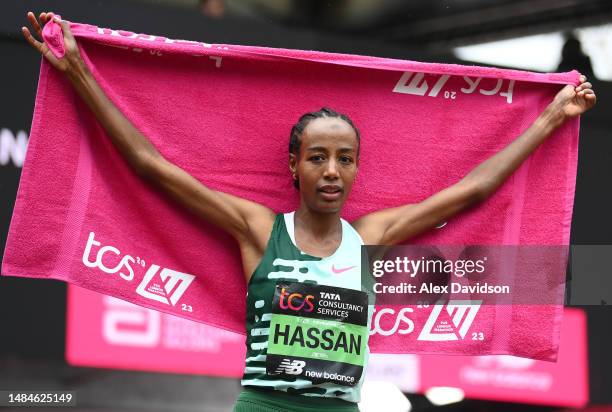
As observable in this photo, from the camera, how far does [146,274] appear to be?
13.2 feet

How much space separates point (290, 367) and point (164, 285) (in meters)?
0.66

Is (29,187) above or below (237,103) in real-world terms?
below

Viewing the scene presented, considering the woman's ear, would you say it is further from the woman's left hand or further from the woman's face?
the woman's left hand

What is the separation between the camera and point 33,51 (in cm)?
496

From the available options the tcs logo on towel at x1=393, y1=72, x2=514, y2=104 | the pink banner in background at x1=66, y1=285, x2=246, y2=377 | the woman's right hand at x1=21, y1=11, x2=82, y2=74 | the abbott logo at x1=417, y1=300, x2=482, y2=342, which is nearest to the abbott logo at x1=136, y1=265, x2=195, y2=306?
the woman's right hand at x1=21, y1=11, x2=82, y2=74

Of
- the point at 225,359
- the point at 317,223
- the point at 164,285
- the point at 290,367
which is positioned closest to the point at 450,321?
the point at 317,223

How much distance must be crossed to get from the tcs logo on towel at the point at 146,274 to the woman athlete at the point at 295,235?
28 cm

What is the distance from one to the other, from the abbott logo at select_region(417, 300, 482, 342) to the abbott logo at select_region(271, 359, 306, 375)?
72cm

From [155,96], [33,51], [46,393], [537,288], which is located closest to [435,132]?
[537,288]

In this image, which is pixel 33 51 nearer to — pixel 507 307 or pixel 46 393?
pixel 46 393

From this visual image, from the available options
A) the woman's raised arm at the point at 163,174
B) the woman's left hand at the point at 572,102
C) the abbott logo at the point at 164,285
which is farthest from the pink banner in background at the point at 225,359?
the woman's left hand at the point at 572,102

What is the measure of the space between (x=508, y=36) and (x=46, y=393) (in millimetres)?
2962

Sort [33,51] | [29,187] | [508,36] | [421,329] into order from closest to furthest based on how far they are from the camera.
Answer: [29,187] < [421,329] < [33,51] < [508,36]

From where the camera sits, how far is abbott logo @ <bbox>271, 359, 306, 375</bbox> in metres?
3.65
